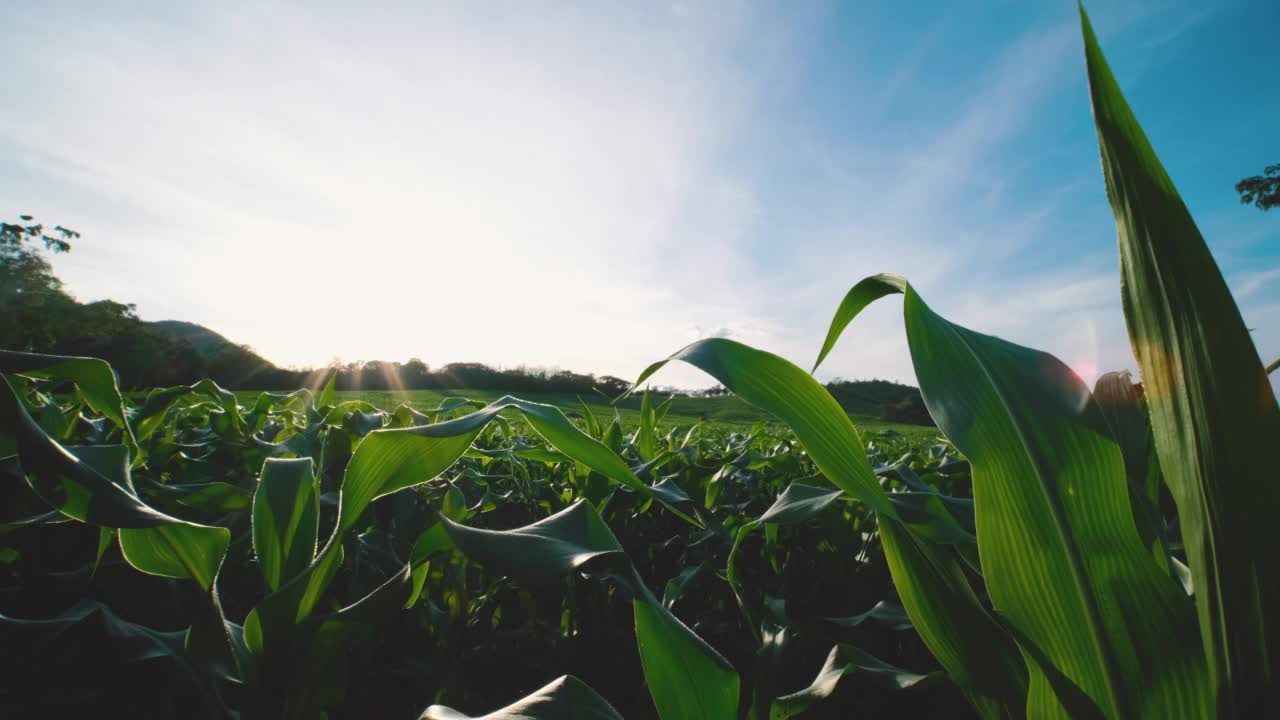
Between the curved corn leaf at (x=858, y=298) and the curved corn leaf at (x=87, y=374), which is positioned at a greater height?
the curved corn leaf at (x=858, y=298)

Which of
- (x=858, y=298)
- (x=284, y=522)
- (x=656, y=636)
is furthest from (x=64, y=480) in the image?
(x=858, y=298)

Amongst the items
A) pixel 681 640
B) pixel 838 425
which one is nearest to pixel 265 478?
pixel 681 640

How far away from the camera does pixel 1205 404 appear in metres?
0.30

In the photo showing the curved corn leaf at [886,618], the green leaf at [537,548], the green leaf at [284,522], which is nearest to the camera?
the green leaf at [537,548]

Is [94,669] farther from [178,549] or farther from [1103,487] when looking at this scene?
[1103,487]

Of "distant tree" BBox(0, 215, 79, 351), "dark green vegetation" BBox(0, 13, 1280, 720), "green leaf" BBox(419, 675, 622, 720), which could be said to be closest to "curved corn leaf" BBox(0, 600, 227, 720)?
"dark green vegetation" BBox(0, 13, 1280, 720)

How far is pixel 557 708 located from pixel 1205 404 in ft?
1.49

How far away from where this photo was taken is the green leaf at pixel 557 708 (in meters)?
0.36

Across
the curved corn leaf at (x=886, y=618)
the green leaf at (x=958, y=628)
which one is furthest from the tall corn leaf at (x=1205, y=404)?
the curved corn leaf at (x=886, y=618)

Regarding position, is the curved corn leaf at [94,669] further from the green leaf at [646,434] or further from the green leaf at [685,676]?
the green leaf at [646,434]

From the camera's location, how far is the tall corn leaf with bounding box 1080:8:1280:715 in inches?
11.6

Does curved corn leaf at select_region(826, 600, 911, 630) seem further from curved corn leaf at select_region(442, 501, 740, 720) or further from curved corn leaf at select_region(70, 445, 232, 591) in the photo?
curved corn leaf at select_region(70, 445, 232, 591)

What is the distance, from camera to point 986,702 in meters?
0.47

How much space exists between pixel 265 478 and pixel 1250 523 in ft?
2.71
